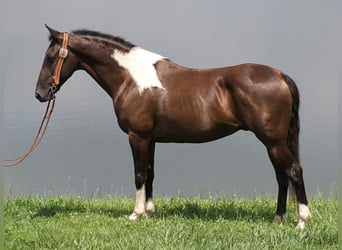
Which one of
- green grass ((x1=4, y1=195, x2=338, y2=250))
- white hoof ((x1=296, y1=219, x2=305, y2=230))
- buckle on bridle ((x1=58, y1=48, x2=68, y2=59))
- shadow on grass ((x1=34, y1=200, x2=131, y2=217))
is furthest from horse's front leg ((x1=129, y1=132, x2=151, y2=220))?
white hoof ((x1=296, y1=219, x2=305, y2=230))

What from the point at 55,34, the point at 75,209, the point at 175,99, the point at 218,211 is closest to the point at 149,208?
the point at 218,211

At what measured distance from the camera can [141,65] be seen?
5941 mm

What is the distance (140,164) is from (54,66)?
1.68 meters

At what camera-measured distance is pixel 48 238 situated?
5043 millimetres

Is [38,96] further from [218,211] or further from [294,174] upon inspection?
[294,174]

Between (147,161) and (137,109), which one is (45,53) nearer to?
(137,109)

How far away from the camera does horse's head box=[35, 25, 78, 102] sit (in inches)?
236

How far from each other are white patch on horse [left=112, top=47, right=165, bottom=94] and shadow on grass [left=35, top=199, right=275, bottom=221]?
5.62ft

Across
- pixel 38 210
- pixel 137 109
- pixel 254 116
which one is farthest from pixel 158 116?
pixel 38 210

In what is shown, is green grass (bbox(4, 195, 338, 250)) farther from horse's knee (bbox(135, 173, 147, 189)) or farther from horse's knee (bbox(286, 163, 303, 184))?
horse's knee (bbox(286, 163, 303, 184))

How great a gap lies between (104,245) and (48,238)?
Result: 0.69 meters

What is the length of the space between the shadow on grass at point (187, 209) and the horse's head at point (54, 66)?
64.1 inches

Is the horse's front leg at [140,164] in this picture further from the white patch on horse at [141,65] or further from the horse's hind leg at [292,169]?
the horse's hind leg at [292,169]

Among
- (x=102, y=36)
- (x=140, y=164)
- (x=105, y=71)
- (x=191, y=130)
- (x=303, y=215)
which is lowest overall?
(x=303, y=215)
